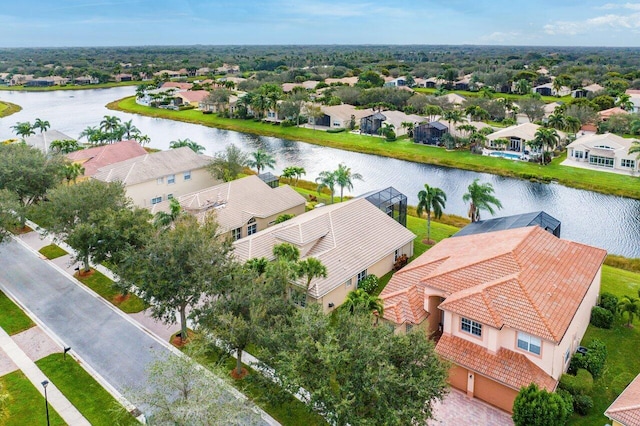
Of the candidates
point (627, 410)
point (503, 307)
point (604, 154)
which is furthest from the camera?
point (604, 154)

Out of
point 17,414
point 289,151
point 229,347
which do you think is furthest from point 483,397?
point 289,151

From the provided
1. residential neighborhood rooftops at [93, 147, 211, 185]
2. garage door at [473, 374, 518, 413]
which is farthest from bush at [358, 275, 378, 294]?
residential neighborhood rooftops at [93, 147, 211, 185]

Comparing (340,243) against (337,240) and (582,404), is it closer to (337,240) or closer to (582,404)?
(337,240)

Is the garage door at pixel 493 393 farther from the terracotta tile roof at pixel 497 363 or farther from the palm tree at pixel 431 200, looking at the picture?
the palm tree at pixel 431 200

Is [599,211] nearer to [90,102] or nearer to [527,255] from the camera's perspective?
[527,255]

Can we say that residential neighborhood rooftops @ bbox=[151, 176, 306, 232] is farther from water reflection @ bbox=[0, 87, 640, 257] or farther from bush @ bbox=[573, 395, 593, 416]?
bush @ bbox=[573, 395, 593, 416]

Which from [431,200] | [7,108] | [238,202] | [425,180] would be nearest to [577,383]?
[431,200]
